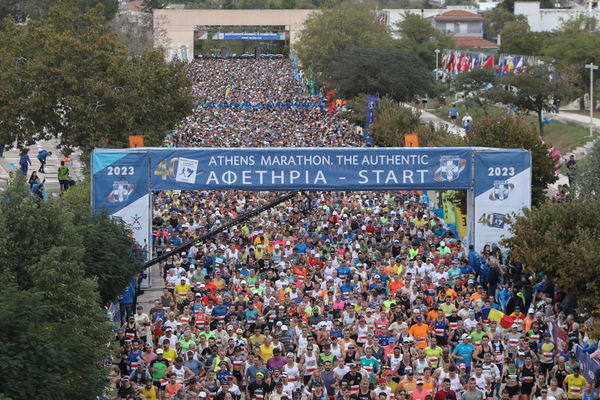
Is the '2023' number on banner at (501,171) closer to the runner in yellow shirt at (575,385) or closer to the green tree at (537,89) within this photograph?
the runner in yellow shirt at (575,385)

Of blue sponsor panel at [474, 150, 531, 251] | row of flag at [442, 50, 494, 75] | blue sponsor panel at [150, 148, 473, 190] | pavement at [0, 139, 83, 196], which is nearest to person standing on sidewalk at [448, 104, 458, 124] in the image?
row of flag at [442, 50, 494, 75]

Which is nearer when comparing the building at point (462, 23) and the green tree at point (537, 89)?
the green tree at point (537, 89)

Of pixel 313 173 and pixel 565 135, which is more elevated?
pixel 565 135

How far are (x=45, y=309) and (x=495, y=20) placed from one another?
470ft

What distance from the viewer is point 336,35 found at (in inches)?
3652

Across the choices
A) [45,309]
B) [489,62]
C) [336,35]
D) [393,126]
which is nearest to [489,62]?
[489,62]

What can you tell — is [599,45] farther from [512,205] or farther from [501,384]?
[501,384]

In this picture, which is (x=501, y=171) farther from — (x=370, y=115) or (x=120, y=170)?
(x=370, y=115)

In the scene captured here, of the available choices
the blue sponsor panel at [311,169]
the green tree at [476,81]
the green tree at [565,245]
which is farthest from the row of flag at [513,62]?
the green tree at [565,245]

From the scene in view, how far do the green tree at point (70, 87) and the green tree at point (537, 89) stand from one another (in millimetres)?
24768

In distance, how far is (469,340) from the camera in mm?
18188

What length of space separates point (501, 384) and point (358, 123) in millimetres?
46747

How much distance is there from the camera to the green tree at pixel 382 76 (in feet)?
233

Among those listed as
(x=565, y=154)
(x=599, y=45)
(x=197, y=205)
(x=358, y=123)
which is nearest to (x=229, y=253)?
(x=197, y=205)
